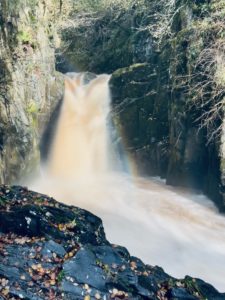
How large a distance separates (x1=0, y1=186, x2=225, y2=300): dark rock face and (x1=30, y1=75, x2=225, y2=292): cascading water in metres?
1.61

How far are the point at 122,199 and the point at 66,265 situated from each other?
6162mm

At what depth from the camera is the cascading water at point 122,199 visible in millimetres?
7543

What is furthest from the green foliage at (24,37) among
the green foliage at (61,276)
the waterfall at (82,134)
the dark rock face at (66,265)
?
the green foliage at (61,276)

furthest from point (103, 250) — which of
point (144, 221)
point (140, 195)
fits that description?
point (140, 195)

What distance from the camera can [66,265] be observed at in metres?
4.77

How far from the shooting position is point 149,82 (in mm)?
14055

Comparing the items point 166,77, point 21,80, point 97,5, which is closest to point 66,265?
point 21,80

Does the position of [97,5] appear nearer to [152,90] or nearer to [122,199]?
[152,90]

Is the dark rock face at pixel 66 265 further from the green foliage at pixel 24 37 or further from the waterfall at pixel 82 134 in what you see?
the waterfall at pixel 82 134

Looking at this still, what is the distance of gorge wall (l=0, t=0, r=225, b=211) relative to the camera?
31.5 ft

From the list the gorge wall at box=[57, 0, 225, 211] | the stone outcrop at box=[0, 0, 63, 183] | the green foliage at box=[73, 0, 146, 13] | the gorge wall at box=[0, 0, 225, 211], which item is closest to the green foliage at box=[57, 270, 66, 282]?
the stone outcrop at box=[0, 0, 63, 183]

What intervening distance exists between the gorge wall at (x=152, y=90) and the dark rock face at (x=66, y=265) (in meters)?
3.90

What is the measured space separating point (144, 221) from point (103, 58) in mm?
10816

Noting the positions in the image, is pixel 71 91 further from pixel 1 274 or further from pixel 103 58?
pixel 1 274
